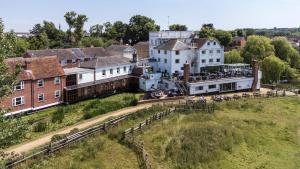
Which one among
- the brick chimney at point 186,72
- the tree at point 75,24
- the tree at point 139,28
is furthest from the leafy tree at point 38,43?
the brick chimney at point 186,72

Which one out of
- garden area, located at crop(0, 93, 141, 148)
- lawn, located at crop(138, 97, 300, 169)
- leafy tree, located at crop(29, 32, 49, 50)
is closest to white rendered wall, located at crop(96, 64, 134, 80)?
garden area, located at crop(0, 93, 141, 148)

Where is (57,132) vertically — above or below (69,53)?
below

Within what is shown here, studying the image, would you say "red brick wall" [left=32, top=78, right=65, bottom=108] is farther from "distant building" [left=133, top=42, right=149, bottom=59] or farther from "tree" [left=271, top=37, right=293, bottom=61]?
"tree" [left=271, top=37, right=293, bottom=61]

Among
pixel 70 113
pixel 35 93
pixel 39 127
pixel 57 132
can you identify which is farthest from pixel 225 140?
pixel 35 93

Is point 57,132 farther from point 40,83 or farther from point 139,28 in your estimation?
point 139,28

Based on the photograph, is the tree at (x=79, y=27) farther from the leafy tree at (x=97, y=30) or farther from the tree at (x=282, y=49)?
the tree at (x=282, y=49)

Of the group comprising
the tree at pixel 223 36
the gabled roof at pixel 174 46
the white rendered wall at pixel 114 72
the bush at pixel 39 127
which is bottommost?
the bush at pixel 39 127

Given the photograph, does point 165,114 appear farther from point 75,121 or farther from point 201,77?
point 201,77
